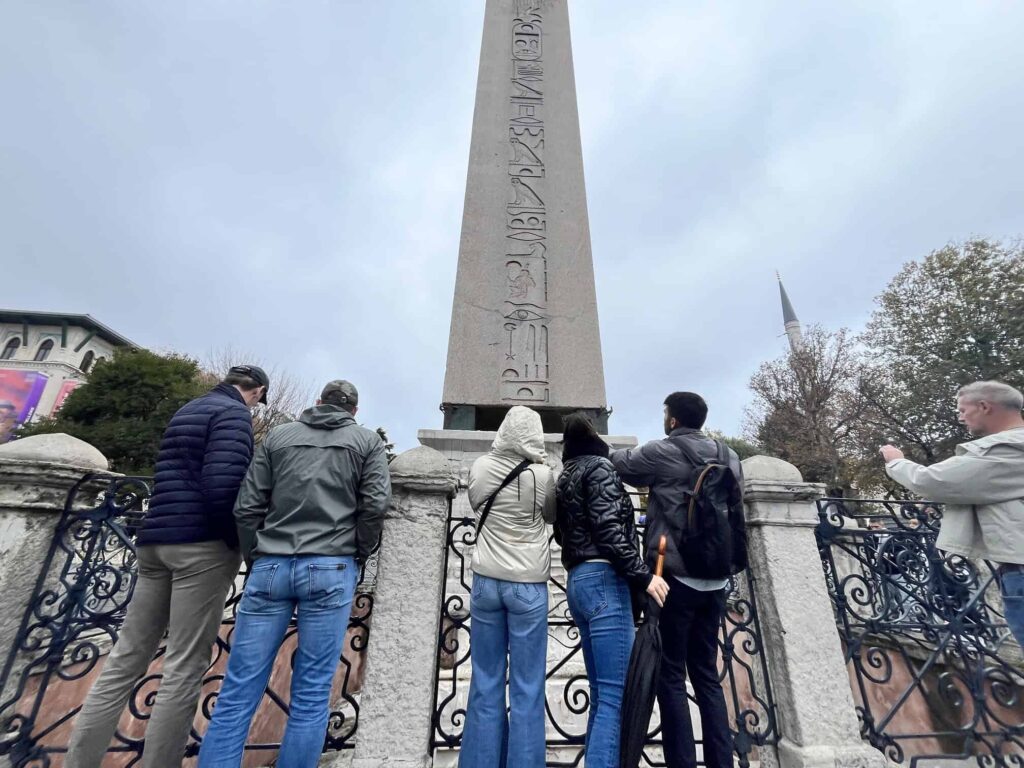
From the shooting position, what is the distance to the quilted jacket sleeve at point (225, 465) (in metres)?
2.27

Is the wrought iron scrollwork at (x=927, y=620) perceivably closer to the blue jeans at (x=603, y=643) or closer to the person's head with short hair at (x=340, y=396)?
the blue jeans at (x=603, y=643)

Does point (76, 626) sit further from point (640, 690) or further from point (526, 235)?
point (526, 235)

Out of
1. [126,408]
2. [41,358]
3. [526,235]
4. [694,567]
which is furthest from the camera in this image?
[41,358]

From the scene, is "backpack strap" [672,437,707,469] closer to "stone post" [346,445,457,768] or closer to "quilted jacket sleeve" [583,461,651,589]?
"quilted jacket sleeve" [583,461,651,589]

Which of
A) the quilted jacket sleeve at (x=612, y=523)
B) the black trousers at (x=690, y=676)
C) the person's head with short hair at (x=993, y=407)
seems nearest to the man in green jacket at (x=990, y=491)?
the person's head with short hair at (x=993, y=407)

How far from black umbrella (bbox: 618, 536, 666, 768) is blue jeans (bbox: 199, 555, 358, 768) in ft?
4.18

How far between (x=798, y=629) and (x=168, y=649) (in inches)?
133

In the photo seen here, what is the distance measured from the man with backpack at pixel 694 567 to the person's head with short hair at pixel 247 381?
2.28 m

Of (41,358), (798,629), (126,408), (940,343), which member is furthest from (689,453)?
(41,358)

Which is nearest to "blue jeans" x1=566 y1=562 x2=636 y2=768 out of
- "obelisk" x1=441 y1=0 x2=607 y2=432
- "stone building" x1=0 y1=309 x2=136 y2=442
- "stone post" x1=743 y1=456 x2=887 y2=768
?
"stone post" x1=743 y1=456 x2=887 y2=768

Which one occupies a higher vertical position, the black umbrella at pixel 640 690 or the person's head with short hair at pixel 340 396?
the person's head with short hair at pixel 340 396

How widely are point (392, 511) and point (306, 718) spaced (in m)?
1.05

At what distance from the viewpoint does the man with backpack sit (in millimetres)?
2148

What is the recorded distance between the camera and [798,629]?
2.68 meters
